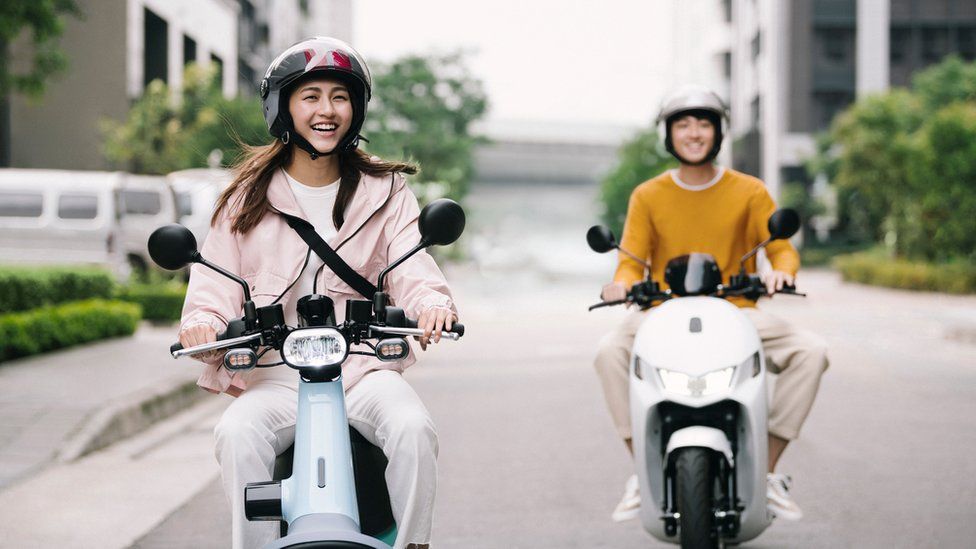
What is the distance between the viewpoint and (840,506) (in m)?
6.15

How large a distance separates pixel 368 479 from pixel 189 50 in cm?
4323

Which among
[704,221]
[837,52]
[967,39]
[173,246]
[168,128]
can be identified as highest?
[967,39]

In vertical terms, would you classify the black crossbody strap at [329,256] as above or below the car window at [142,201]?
below

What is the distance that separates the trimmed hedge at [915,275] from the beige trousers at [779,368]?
2741 cm

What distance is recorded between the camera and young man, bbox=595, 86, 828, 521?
15.7ft

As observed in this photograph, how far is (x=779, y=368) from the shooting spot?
4.91 metres

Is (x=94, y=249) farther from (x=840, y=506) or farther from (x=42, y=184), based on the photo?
(x=840, y=506)

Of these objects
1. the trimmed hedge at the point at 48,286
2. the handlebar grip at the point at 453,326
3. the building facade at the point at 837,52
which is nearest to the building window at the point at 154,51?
the trimmed hedge at the point at 48,286

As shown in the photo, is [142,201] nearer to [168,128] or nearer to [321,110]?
[168,128]

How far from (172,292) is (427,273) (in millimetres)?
16891

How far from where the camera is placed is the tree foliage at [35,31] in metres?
11.4

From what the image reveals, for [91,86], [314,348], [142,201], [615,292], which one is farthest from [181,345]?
[91,86]

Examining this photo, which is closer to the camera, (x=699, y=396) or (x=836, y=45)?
(x=699, y=396)

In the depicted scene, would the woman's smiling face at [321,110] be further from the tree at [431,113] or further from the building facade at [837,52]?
the building facade at [837,52]
